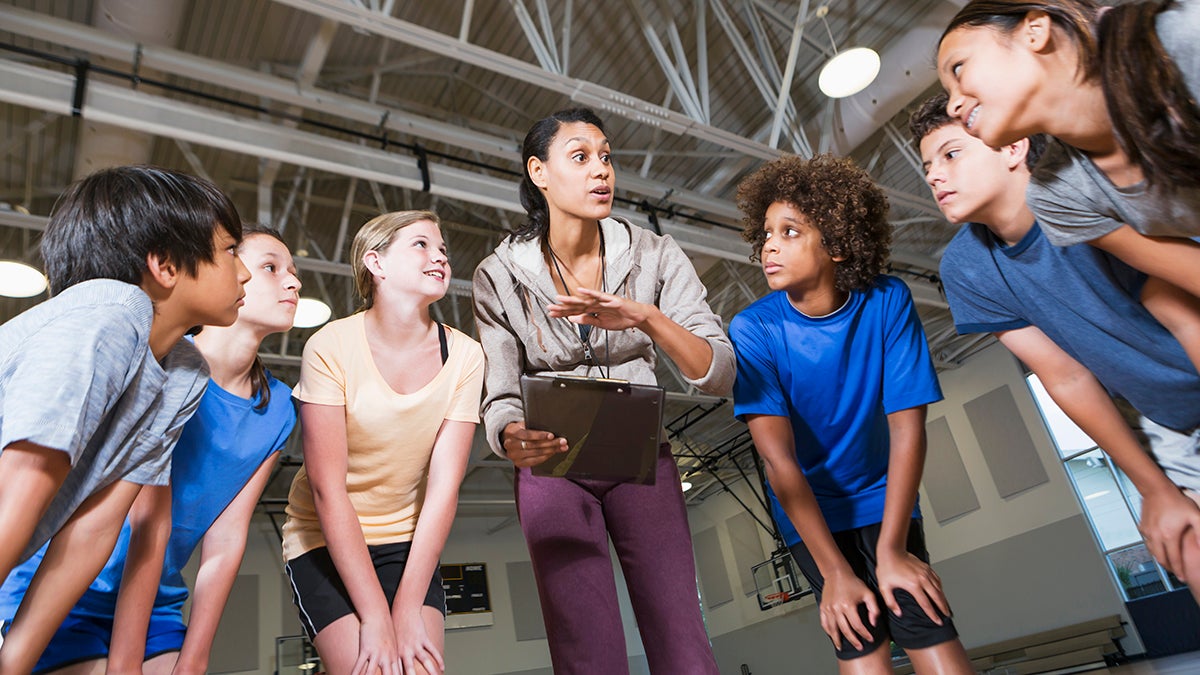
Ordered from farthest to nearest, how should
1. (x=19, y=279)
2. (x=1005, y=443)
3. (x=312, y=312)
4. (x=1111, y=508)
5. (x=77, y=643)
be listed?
(x=1005, y=443)
(x=1111, y=508)
(x=312, y=312)
(x=19, y=279)
(x=77, y=643)

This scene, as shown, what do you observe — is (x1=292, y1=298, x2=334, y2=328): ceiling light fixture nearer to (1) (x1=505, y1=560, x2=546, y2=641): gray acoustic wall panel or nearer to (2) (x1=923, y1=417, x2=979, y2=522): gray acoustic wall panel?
(1) (x1=505, y1=560, x2=546, y2=641): gray acoustic wall panel

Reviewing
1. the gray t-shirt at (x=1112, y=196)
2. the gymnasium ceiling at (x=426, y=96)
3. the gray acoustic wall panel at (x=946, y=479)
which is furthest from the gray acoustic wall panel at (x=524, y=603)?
the gray t-shirt at (x=1112, y=196)

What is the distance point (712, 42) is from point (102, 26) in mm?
5524

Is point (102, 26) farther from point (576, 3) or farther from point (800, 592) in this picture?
point (800, 592)

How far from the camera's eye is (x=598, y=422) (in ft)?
5.57

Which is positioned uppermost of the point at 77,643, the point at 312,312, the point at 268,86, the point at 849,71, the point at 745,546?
the point at 268,86

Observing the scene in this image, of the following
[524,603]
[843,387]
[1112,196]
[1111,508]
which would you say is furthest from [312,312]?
[1111,508]

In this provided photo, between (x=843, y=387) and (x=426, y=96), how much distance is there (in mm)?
7336

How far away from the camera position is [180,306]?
1559mm

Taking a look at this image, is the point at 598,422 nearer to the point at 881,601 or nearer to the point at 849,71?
the point at 881,601

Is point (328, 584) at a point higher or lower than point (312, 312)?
lower

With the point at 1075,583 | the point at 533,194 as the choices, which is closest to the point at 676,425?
the point at 1075,583

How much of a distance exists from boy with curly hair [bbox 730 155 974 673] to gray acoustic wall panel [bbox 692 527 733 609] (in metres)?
16.5

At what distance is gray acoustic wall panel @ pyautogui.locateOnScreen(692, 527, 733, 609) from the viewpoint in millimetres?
17906
